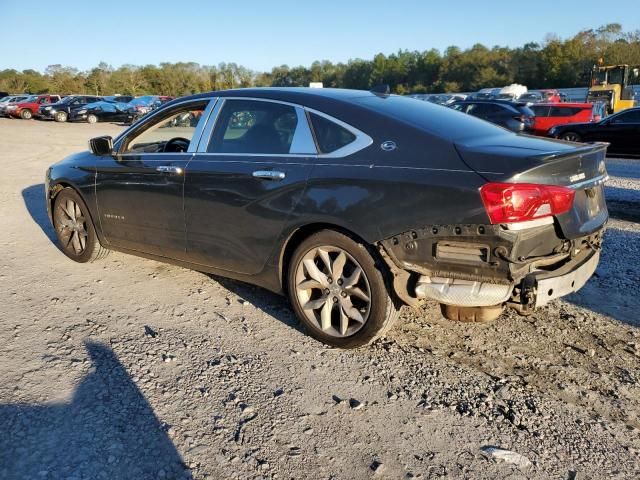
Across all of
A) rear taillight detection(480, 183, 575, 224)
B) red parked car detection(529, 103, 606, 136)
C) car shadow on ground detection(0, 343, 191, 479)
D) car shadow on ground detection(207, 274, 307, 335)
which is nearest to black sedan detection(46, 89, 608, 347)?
rear taillight detection(480, 183, 575, 224)

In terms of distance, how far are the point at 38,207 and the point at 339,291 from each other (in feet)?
21.9

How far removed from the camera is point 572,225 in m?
3.12

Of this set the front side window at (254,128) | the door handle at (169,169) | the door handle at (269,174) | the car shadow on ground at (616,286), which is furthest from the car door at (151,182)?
the car shadow on ground at (616,286)

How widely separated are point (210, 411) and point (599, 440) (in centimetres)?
201

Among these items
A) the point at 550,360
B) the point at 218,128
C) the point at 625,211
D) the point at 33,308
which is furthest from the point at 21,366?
the point at 625,211

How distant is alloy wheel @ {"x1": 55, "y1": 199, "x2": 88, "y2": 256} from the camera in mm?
5426

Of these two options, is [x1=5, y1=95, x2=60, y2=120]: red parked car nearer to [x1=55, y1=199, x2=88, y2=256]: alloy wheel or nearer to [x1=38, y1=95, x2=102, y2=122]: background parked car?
[x1=38, y1=95, x2=102, y2=122]: background parked car

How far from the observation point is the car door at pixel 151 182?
4.35 meters

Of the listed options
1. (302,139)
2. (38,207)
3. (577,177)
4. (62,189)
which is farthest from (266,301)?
(38,207)

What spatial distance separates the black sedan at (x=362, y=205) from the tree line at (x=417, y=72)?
5847cm

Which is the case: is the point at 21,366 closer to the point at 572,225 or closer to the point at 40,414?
the point at 40,414

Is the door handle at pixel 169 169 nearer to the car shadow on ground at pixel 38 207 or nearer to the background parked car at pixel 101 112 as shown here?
the car shadow on ground at pixel 38 207

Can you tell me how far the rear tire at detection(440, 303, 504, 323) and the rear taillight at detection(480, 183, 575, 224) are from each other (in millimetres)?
650

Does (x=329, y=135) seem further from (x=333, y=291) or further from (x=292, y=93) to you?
(x=333, y=291)
